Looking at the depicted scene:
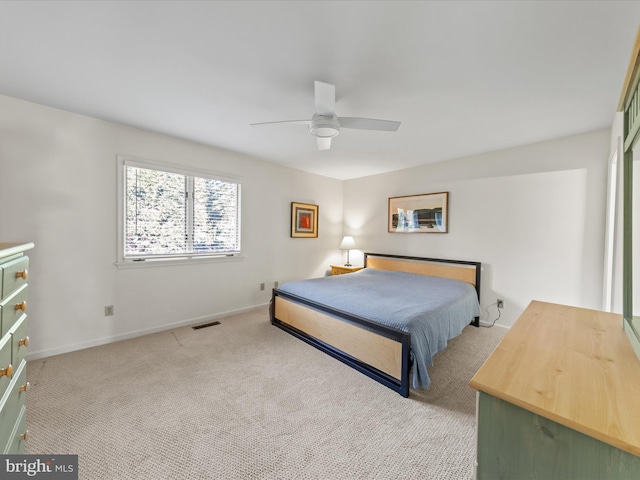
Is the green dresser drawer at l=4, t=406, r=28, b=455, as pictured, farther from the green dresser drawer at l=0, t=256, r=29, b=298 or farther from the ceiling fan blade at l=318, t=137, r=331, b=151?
the ceiling fan blade at l=318, t=137, r=331, b=151

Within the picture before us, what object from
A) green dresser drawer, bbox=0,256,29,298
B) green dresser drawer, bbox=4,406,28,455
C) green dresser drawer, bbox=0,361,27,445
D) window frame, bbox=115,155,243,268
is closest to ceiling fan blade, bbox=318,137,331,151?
window frame, bbox=115,155,243,268

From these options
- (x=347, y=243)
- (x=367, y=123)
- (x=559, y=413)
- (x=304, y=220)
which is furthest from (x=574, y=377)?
(x=347, y=243)

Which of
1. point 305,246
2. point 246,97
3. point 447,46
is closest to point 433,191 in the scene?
point 305,246

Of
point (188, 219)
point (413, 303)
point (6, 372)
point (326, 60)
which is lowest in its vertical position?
point (413, 303)

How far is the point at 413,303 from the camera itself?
2.58 m

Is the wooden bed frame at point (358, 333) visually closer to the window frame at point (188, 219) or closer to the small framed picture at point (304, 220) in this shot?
the window frame at point (188, 219)

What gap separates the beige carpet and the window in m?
1.22

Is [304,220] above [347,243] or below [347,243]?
above

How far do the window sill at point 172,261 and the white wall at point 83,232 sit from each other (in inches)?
2.1

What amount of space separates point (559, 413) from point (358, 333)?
5.91 feet

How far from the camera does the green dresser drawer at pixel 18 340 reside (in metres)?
1.20

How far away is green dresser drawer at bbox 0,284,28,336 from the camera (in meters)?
1.07

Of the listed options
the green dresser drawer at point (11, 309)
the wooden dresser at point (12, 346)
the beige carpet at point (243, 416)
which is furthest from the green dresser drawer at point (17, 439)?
the green dresser drawer at point (11, 309)

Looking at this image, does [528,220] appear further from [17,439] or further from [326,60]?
[17,439]
